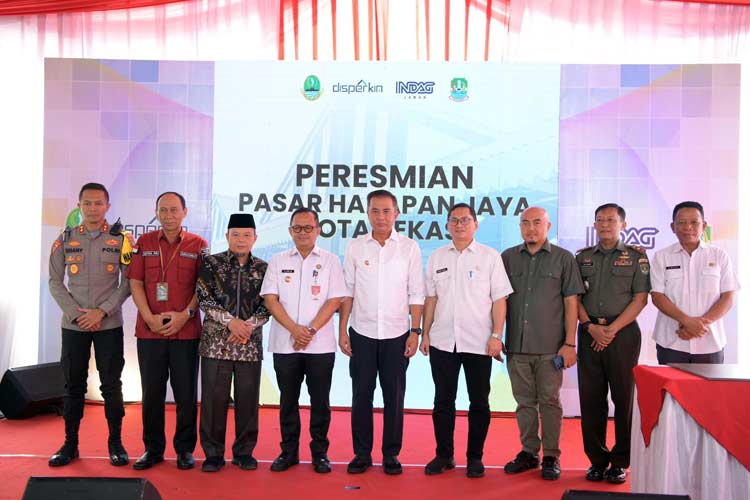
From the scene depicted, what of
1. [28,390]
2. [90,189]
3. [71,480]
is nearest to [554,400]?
[71,480]

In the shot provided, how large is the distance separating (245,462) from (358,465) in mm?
636

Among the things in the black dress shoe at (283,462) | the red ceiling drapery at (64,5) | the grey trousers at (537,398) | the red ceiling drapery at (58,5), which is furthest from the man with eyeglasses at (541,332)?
the red ceiling drapery at (58,5)

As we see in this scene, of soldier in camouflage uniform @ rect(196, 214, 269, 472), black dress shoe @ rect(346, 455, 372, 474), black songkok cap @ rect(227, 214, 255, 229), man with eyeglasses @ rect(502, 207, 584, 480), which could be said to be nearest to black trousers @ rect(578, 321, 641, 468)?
man with eyeglasses @ rect(502, 207, 584, 480)

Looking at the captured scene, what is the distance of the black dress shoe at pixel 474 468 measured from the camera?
372cm

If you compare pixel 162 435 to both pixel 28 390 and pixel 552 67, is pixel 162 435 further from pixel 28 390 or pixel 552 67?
pixel 552 67

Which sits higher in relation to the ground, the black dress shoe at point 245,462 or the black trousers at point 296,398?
the black trousers at point 296,398

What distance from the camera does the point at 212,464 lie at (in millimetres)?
3730

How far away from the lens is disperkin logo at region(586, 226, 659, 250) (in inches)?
210

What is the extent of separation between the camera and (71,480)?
213cm

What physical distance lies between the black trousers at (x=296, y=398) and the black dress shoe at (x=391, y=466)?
355 millimetres

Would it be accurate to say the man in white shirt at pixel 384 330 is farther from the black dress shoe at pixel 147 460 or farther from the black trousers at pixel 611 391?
the black dress shoe at pixel 147 460

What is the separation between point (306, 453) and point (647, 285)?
88.8 inches

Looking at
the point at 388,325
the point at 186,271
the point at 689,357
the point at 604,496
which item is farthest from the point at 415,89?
the point at 604,496

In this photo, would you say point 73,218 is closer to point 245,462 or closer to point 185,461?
point 185,461
